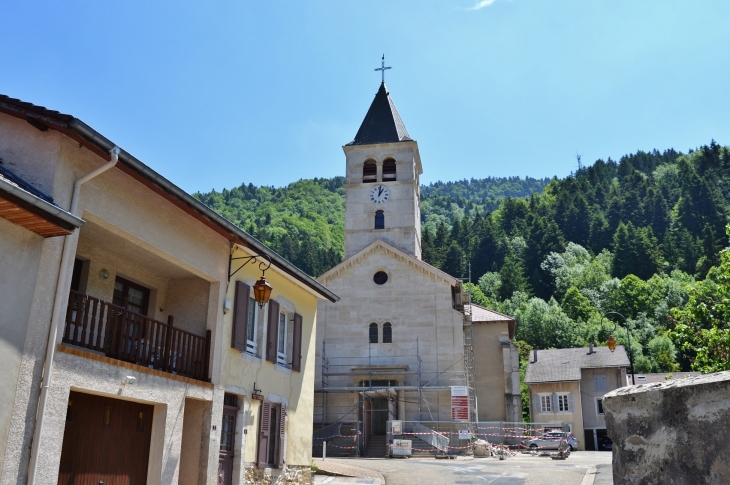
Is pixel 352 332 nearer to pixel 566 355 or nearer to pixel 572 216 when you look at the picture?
pixel 566 355

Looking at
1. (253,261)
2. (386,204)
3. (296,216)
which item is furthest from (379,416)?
(296,216)

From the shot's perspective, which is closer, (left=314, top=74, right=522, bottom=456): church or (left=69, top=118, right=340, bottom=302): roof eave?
(left=69, top=118, right=340, bottom=302): roof eave

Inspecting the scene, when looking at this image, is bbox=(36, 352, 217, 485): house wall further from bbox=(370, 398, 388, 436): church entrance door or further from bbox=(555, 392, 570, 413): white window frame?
bbox=(555, 392, 570, 413): white window frame

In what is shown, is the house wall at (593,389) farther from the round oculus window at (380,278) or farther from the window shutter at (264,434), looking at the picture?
the window shutter at (264,434)

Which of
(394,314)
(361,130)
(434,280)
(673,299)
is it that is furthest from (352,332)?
(673,299)

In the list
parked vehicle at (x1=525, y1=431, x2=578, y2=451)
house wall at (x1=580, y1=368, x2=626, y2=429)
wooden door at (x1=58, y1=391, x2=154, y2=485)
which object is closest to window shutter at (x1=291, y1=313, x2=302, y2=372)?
wooden door at (x1=58, y1=391, x2=154, y2=485)

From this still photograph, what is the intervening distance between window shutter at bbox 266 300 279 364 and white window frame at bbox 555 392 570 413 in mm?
40701

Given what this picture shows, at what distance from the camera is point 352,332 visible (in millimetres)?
39438

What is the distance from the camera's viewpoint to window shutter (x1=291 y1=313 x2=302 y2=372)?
687 inches

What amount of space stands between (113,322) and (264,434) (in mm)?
5521

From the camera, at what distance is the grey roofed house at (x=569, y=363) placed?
5256 centimetres

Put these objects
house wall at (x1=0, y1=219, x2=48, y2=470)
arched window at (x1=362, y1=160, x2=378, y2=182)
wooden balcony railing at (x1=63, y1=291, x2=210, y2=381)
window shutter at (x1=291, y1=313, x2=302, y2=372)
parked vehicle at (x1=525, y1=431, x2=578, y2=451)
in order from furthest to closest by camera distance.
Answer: arched window at (x1=362, y1=160, x2=378, y2=182) → parked vehicle at (x1=525, y1=431, x2=578, y2=451) → window shutter at (x1=291, y1=313, x2=302, y2=372) → wooden balcony railing at (x1=63, y1=291, x2=210, y2=381) → house wall at (x1=0, y1=219, x2=48, y2=470)

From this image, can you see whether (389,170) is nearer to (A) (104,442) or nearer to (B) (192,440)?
(B) (192,440)

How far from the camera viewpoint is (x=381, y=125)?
46.7 meters
